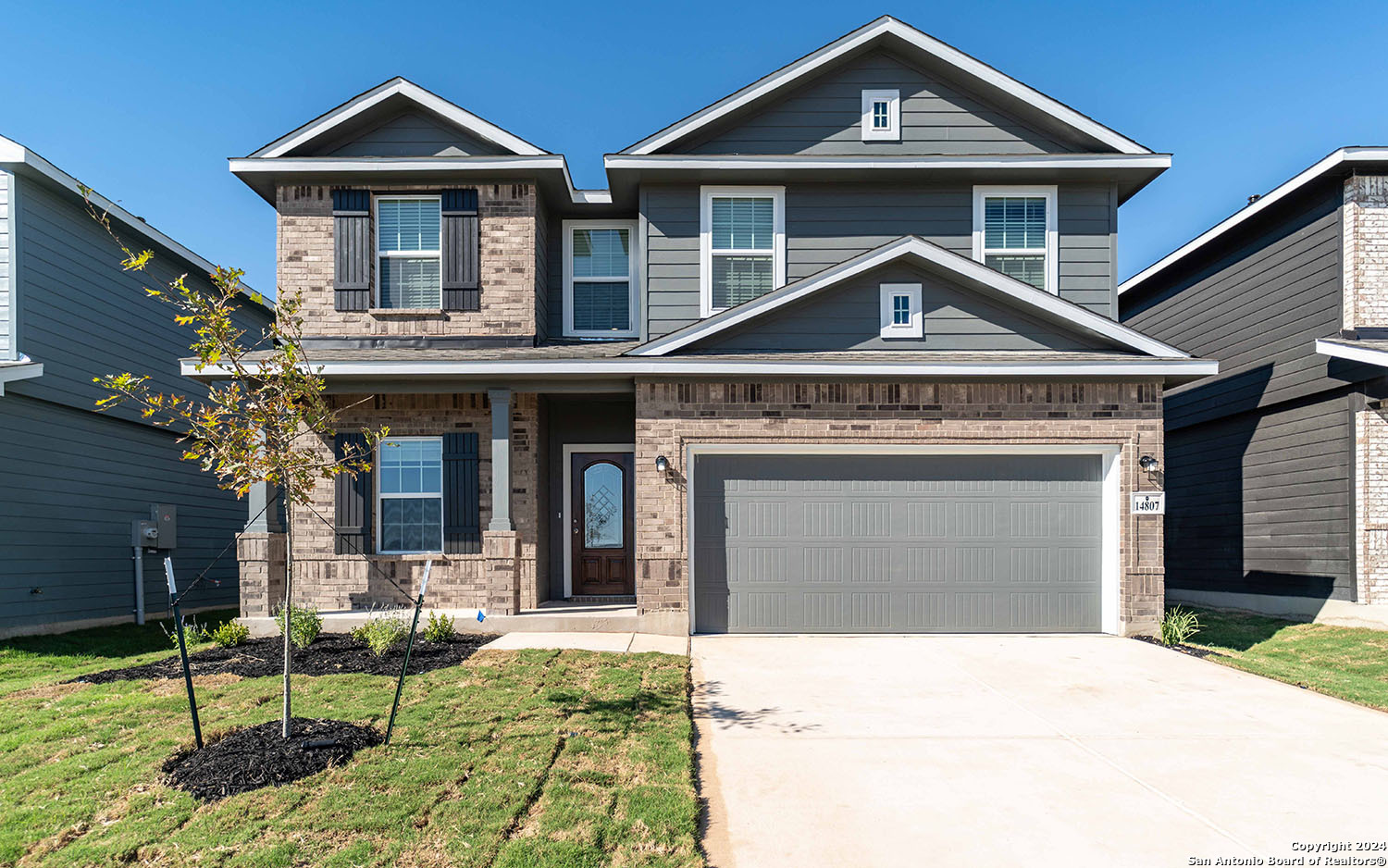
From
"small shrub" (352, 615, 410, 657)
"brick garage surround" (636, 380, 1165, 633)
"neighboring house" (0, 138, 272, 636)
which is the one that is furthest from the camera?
"neighboring house" (0, 138, 272, 636)

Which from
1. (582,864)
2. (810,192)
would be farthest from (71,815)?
(810,192)

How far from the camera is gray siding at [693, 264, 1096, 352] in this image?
1002cm

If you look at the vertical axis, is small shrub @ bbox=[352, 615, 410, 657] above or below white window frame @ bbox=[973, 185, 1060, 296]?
below

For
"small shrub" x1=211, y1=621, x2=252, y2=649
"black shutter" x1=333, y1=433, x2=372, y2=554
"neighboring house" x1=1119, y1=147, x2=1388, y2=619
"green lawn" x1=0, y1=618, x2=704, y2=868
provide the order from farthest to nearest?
"neighboring house" x1=1119, y1=147, x2=1388, y2=619, "black shutter" x1=333, y1=433, x2=372, y2=554, "small shrub" x1=211, y1=621, x2=252, y2=649, "green lawn" x1=0, y1=618, x2=704, y2=868

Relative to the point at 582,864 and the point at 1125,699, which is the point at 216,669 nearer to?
the point at 582,864

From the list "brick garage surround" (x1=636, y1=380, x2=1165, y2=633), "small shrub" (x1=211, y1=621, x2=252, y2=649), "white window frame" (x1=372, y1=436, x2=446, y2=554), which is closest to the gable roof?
"brick garage surround" (x1=636, y1=380, x2=1165, y2=633)

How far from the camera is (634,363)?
965 centimetres

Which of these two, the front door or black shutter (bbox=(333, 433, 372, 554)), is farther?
the front door

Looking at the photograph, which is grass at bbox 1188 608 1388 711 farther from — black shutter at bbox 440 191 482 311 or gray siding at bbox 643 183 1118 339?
black shutter at bbox 440 191 482 311

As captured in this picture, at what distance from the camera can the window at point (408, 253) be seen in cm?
1103

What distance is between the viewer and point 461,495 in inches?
422

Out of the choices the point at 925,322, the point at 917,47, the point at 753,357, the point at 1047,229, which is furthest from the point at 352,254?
the point at 1047,229

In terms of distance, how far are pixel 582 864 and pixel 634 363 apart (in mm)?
6527

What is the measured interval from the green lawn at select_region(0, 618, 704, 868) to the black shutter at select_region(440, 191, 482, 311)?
17.5 feet
